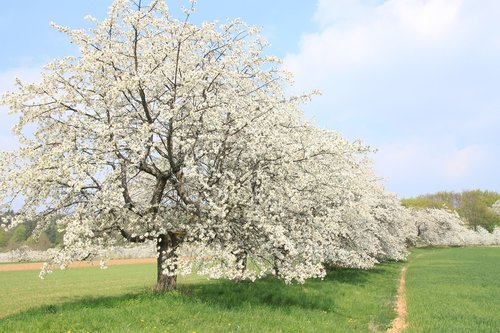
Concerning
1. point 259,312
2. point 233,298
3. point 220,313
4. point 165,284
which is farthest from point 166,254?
point 259,312

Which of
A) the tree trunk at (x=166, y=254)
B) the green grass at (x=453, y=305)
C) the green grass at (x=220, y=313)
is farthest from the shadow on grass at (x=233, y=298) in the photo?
the green grass at (x=453, y=305)

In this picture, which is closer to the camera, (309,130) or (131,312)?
(131,312)

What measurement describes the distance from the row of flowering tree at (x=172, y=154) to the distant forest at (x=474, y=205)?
12737cm

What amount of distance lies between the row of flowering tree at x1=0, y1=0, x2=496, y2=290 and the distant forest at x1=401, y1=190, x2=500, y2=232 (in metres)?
127

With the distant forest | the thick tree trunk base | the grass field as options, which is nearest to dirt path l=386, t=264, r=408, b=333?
the grass field

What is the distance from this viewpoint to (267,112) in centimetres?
Result: 1830

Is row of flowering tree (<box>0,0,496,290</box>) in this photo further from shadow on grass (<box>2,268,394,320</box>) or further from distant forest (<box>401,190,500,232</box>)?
distant forest (<box>401,190,500,232</box>)

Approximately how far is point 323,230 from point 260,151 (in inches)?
194

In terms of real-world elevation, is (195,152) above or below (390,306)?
above

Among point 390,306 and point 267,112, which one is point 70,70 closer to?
point 267,112

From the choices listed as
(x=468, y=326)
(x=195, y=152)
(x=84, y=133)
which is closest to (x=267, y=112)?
(x=195, y=152)

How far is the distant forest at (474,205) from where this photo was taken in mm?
148500

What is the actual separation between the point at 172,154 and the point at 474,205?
162m

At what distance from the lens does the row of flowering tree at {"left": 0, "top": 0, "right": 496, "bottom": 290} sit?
1661 centimetres
